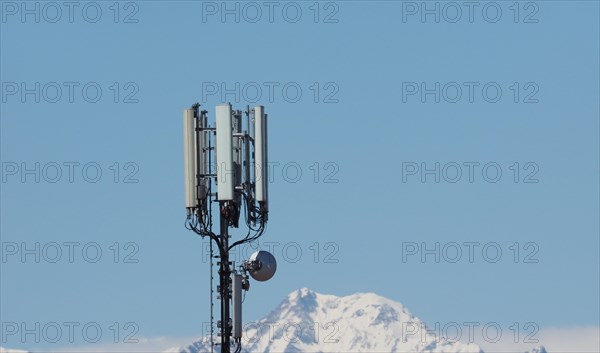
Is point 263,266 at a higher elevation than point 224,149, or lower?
lower

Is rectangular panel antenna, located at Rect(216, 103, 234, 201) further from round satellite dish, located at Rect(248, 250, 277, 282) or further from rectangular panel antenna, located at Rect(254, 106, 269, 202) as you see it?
round satellite dish, located at Rect(248, 250, 277, 282)

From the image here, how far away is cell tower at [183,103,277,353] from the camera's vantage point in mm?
47688

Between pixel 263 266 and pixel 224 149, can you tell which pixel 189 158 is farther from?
pixel 263 266

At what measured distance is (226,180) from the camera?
4778 centimetres

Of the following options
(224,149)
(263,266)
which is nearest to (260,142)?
(224,149)

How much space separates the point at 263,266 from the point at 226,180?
2497 millimetres

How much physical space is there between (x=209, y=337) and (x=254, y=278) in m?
1.90

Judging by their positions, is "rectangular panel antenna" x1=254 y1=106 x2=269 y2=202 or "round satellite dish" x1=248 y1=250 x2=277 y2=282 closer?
"rectangular panel antenna" x1=254 y1=106 x2=269 y2=202

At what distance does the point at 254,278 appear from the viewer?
48719mm

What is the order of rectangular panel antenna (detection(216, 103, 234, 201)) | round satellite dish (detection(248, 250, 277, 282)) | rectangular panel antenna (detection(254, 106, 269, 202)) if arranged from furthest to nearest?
round satellite dish (detection(248, 250, 277, 282)), rectangular panel antenna (detection(254, 106, 269, 202)), rectangular panel antenna (detection(216, 103, 234, 201))

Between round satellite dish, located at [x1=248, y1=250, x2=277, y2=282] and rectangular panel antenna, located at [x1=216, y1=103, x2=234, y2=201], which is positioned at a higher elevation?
rectangular panel antenna, located at [x1=216, y1=103, x2=234, y2=201]

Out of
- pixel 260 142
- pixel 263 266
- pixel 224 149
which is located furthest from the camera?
pixel 263 266

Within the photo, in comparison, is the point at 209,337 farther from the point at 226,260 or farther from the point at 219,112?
the point at 219,112

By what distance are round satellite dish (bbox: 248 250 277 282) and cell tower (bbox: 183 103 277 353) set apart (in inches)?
2.2
